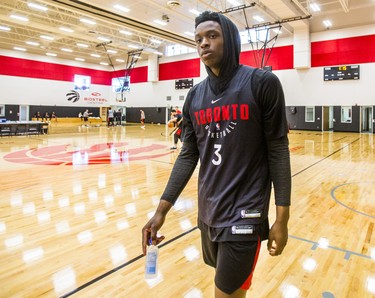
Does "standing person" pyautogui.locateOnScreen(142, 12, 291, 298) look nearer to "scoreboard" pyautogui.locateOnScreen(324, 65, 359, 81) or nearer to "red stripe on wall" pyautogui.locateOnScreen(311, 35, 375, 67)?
"scoreboard" pyautogui.locateOnScreen(324, 65, 359, 81)

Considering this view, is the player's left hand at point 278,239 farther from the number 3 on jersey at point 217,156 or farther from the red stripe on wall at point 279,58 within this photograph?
the red stripe on wall at point 279,58

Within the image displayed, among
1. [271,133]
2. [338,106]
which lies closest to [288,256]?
[271,133]

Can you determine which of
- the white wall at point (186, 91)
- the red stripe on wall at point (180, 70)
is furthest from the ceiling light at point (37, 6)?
the red stripe on wall at point (180, 70)

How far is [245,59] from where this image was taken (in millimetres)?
23938

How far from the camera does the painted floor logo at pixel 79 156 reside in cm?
893

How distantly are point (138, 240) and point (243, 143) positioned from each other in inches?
97.7

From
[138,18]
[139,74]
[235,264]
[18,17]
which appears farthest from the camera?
[139,74]

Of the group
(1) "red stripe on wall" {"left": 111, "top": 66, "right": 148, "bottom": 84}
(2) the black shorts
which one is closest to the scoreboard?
(1) "red stripe on wall" {"left": 111, "top": 66, "right": 148, "bottom": 84}

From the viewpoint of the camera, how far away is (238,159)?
1.33 meters

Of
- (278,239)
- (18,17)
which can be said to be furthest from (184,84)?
(278,239)

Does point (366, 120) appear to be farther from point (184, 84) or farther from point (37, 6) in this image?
point (37, 6)

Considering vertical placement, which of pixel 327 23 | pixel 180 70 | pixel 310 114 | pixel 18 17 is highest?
pixel 18 17

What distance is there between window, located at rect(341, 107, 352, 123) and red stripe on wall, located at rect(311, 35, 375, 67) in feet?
9.98

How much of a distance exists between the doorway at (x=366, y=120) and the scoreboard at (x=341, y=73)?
237cm
